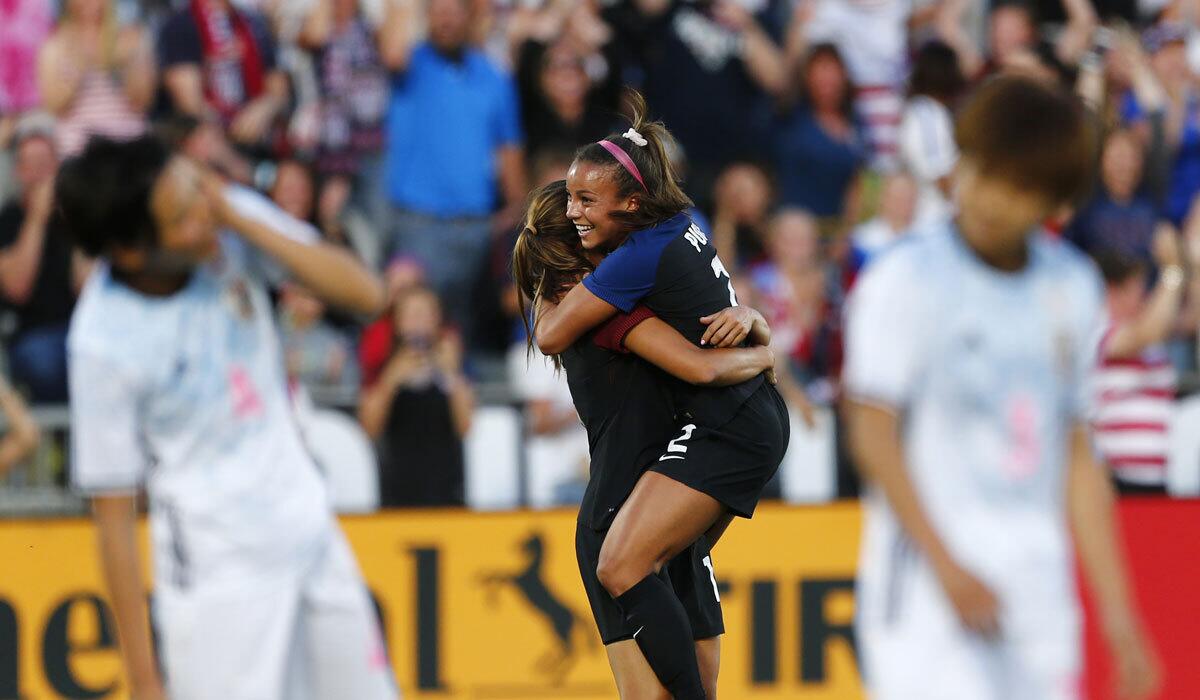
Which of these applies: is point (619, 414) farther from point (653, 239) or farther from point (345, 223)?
point (345, 223)

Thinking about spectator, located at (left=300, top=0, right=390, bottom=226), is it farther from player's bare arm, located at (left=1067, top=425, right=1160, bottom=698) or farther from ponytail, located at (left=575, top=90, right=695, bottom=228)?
player's bare arm, located at (left=1067, top=425, right=1160, bottom=698)

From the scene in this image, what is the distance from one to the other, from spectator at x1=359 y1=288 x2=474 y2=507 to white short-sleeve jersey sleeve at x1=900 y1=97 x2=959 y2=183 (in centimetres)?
310

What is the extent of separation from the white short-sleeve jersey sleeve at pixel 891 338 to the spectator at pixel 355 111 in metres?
6.74

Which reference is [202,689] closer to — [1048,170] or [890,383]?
[890,383]

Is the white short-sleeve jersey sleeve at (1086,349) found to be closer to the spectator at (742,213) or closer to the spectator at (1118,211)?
the spectator at (742,213)

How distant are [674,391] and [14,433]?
4.28 metres

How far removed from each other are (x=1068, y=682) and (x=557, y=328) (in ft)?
6.33

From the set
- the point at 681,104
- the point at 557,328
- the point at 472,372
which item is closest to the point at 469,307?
the point at 472,372

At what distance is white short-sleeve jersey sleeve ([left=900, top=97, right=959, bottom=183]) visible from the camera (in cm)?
1033

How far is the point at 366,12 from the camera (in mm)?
10500

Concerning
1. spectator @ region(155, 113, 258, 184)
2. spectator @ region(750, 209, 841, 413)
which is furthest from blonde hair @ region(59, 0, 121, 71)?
spectator @ region(750, 209, 841, 413)

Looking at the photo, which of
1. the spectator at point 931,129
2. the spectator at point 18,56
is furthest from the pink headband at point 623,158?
the spectator at point 18,56

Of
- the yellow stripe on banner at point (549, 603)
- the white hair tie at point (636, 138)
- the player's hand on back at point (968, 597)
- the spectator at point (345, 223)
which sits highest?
the spectator at point (345, 223)

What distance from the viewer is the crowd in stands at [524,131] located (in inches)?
372
